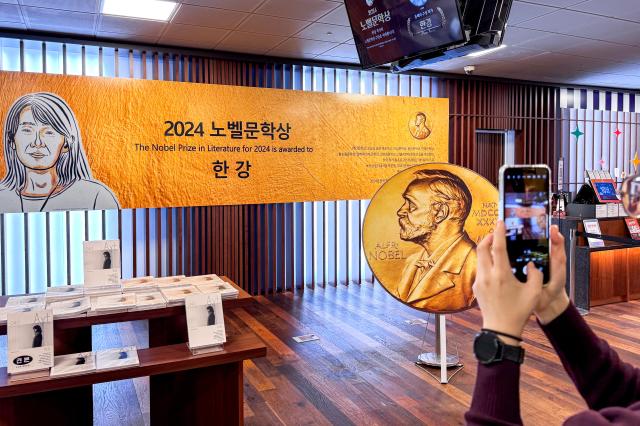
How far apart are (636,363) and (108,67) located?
19.0 feet

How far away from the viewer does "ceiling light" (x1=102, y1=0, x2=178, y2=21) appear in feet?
15.1

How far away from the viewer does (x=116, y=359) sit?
2.49 metres

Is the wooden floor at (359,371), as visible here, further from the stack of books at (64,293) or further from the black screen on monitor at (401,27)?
the black screen on monitor at (401,27)

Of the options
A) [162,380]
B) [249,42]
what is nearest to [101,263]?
[162,380]

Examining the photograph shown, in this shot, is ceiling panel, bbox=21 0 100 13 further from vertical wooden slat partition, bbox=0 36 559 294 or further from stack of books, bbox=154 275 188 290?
stack of books, bbox=154 275 188 290

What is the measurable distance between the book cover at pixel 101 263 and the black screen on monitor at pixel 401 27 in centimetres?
214

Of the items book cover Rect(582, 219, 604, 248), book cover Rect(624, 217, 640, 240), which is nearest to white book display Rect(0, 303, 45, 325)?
book cover Rect(582, 219, 604, 248)

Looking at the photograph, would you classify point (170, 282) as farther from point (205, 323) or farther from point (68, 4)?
point (68, 4)

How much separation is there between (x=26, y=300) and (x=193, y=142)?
3.35m

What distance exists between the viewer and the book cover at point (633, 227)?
664 cm

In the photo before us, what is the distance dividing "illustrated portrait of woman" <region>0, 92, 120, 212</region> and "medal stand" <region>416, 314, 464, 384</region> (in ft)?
11.9

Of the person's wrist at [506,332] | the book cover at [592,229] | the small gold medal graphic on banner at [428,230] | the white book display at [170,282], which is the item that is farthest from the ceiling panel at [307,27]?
the person's wrist at [506,332]

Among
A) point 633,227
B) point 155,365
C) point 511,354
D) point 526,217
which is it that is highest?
point 526,217

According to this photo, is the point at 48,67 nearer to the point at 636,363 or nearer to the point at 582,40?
the point at 582,40
